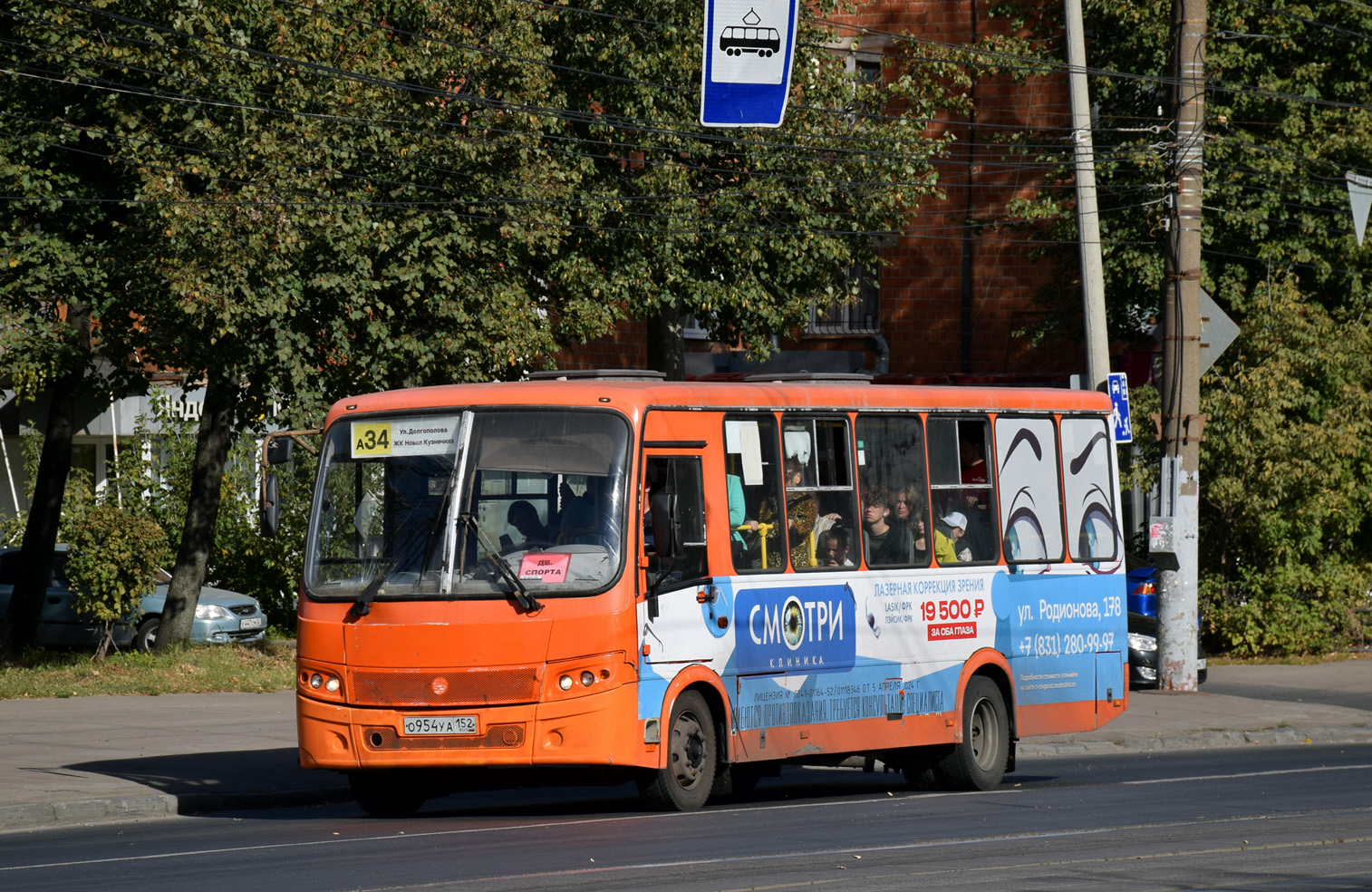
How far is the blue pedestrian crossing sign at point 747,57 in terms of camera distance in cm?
1466

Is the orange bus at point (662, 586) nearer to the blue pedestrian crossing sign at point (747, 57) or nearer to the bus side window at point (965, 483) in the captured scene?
the bus side window at point (965, 483)

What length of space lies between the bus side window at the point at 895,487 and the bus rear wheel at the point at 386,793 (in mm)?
3789

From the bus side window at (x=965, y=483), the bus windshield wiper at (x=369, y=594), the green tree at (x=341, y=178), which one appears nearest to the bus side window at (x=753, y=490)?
the bus side window at (x=965, y=483)

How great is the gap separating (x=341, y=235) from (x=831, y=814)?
1050 centimetres

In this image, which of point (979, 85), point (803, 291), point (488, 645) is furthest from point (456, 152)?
point (979, 85)

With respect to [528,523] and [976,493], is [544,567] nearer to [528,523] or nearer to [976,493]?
[528,523]

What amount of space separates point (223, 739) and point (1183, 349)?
39.3 feet

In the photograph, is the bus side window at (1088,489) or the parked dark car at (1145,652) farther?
the parked dark car at (1145,652)

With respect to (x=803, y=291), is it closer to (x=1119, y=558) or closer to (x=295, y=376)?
(x=295, y=376)

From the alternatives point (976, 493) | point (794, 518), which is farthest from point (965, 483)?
point (794, 518)

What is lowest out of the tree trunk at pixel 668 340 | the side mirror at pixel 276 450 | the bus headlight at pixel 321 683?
the bus headlight at pixel 321 683

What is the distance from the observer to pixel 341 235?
20516 millimetres

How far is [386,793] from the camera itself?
12.9 m

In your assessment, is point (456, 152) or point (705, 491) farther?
point (456, 152)
